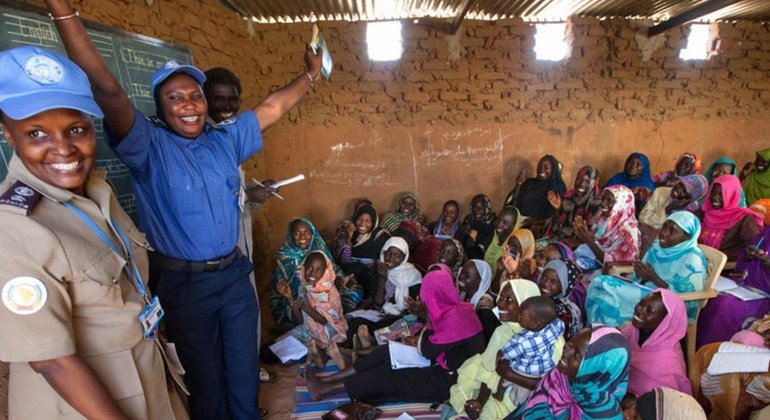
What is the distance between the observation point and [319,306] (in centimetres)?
330

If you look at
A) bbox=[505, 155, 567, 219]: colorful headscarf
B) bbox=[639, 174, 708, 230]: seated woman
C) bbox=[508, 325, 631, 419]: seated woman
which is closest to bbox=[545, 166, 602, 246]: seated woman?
bbox=[505, 155, 567, 219]: colorful headscarf

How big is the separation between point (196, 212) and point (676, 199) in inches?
189

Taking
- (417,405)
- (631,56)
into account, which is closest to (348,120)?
(417,405)

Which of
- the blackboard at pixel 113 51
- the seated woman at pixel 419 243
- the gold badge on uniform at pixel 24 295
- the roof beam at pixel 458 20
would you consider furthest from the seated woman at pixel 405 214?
the gold badge on uniform at pixel 24 295

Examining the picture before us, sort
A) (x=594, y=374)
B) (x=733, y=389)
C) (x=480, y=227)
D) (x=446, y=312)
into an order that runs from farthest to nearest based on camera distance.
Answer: (x=480, y=227) → (x=446, y=312) → (x=733, y=389) → (x=594, y=374)

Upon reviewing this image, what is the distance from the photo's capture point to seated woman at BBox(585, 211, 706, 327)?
2.85 m

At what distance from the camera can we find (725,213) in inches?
149

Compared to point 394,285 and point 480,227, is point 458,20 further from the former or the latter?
point 394,285

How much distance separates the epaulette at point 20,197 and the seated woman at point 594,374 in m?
2.16

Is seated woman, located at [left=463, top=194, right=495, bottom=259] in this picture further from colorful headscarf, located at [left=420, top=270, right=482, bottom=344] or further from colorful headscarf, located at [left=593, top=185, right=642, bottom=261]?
colorful headscarf, located at [left=420, top=270, right=482, bottom=344]

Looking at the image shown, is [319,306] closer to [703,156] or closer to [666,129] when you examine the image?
[666,129]

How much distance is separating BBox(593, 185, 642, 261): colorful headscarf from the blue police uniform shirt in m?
3.60

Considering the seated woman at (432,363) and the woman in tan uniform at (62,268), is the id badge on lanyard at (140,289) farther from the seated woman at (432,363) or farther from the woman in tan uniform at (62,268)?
the seated woman at (432,363)

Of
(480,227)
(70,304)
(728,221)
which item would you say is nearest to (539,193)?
(480,227)
